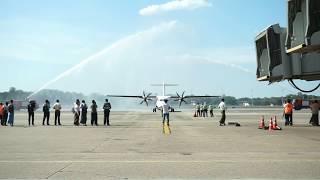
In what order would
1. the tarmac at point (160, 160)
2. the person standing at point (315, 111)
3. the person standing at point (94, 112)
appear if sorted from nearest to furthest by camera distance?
1. the tarmac at point (160, 160)
2. the person standing at point (315, 111)
3. the person standing at point (94, 112)

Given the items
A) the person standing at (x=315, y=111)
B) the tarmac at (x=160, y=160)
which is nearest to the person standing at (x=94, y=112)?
the tarmac at (x=160, y=160)

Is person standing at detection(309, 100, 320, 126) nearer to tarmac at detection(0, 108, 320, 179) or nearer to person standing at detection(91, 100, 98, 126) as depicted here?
tarmac at detection(0, 108, 320, 179)

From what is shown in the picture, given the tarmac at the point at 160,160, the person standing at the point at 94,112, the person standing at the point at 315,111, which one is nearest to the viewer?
the tarmac at the point at 160,160

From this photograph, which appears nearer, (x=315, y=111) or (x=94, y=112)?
(x=315, y=111)

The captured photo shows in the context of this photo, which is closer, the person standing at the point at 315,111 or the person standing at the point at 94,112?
the person standing at the point at 315,111

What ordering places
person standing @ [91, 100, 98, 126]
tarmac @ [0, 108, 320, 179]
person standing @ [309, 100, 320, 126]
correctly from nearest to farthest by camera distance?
1. tarmac @ [0, 108, 320, 179]
2. person standing @ [309, 100, 320, 126]
3. person standing @ [91, 100, 98, 126]

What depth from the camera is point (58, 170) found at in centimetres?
1034

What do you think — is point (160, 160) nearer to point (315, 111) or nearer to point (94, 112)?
point (94, 112)

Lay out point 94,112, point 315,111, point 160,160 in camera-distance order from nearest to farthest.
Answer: point 160,160
point 315,111
point 94,112

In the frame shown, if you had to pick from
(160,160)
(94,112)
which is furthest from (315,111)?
(160,160)

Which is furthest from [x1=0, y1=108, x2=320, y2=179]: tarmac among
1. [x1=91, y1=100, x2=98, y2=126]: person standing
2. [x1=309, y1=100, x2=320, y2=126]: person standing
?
[x1=91, y1=100, x2=98, y2=126]: person standing

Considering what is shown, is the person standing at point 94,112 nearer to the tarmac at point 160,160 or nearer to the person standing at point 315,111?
the tarmac at point 160,160

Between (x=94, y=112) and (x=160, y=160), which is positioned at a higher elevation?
(x=94, y=112)

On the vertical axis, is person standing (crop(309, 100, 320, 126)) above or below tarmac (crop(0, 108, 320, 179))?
above
